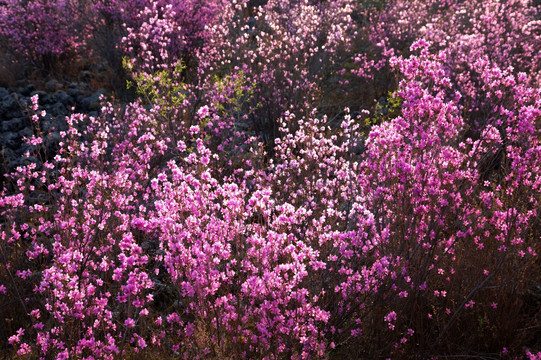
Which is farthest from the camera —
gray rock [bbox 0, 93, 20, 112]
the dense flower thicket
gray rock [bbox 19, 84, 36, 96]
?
gray rock [bbox 19, 84, 36, 96]

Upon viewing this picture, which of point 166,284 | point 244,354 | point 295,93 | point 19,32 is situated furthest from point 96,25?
point 244,354

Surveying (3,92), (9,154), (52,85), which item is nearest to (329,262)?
(9,154)

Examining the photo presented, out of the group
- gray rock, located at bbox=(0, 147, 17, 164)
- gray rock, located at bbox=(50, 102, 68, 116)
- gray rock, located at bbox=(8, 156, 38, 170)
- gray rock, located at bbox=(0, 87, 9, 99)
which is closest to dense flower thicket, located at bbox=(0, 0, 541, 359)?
gray rock, located at bbox=(8, 156, 38, 170)

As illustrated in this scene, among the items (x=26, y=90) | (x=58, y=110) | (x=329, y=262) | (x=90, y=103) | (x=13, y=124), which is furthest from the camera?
(x=26, y=90)

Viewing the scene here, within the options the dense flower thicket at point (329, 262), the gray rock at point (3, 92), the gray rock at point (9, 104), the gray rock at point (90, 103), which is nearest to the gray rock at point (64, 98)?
the gray rock at point (90, 103)

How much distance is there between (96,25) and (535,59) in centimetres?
1182

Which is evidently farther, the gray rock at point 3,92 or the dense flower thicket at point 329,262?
the gray rock at point 3,92

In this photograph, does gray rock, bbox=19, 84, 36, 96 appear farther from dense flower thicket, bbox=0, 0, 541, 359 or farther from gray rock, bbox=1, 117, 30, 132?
dense flower thicket, bbox=0, 0, 541, 359

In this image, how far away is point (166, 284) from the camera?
5223 mm

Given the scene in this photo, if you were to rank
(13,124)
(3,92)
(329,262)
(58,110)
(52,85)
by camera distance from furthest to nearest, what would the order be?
1. (52,85)
2. (3,92)
3. (58,110)
4. (13,124)
5. (329,262)

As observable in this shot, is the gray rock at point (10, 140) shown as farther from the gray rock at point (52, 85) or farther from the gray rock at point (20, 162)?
the gray rock at point (52, 85)

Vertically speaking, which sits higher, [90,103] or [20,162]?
[90,103]

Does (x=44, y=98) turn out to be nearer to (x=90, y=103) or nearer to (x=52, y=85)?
(x=90, y=103)

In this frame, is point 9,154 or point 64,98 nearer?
point 9,154
